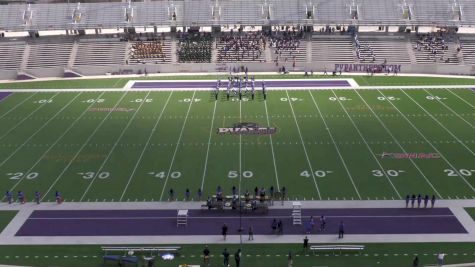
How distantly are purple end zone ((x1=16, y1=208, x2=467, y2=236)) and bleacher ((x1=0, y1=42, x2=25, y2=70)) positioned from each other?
33.1 meters

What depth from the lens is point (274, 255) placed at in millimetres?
19703

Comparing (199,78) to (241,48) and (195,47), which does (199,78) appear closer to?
(195,47)

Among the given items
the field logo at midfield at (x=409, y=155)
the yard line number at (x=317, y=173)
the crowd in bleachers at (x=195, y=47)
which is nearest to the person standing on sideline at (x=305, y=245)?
the yard line number at (x=317, y=173)

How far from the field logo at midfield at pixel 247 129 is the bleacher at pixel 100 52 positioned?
22924mm

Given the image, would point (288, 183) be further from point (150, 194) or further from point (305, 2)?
point (305, 2)

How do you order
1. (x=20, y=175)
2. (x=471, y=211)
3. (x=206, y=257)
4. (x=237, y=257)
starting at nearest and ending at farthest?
(x=237, y=257)
(x=206, y=257)
(x=471, y=211)
(x=20, y=175)

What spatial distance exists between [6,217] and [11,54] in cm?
3541

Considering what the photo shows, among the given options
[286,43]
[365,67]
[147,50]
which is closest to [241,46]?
[286,43]

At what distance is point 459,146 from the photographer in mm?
30297

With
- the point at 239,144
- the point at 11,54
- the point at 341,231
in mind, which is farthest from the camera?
the point at 11,54

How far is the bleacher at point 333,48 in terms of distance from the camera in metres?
53.4

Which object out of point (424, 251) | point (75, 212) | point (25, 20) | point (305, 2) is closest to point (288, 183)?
point (424, 251)

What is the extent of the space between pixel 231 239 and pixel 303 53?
3656cm

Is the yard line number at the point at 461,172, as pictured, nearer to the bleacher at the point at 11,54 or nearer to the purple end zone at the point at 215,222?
the purple end zone at the point at 215,222
